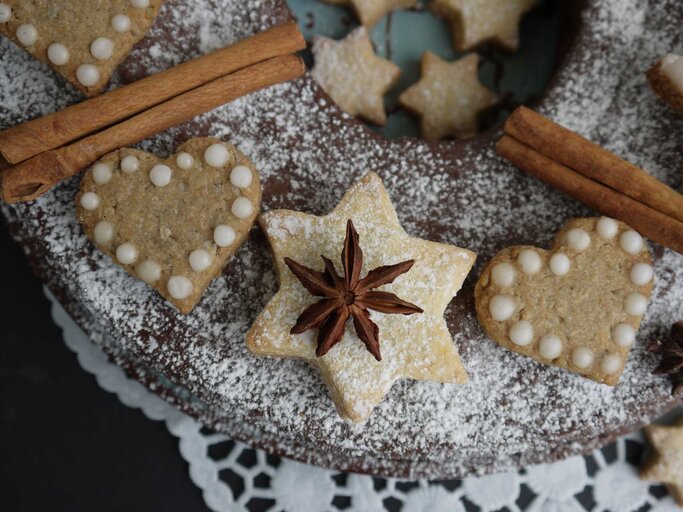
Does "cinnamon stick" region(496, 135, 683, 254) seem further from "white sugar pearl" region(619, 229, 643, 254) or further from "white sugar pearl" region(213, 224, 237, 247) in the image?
"white sugar pearl" region(213, 224, 237, 247)

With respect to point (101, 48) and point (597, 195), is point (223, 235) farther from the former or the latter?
point (597, 195)

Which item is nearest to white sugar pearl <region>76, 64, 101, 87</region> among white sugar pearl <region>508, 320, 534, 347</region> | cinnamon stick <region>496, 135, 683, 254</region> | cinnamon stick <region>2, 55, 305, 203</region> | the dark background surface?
cinnamon stick <region>2, 55, 305, 203</region>

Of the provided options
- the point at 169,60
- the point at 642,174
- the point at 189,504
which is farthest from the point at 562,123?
the point at 189,504

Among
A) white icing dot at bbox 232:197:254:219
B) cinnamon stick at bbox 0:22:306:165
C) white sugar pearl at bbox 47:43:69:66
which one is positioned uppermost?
white sugar pearl at bbox 47:43:69:66

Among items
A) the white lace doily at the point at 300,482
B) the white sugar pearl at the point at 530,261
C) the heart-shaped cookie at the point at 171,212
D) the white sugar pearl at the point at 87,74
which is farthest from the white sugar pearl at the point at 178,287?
the white sugar pearl at the point at 530,261

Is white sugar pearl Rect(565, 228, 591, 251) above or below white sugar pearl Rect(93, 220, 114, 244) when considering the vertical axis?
below

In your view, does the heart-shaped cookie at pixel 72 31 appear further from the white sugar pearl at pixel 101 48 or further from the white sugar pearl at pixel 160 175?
the white sugar pearl at pixel 160 175

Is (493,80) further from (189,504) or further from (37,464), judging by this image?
(37,464)
